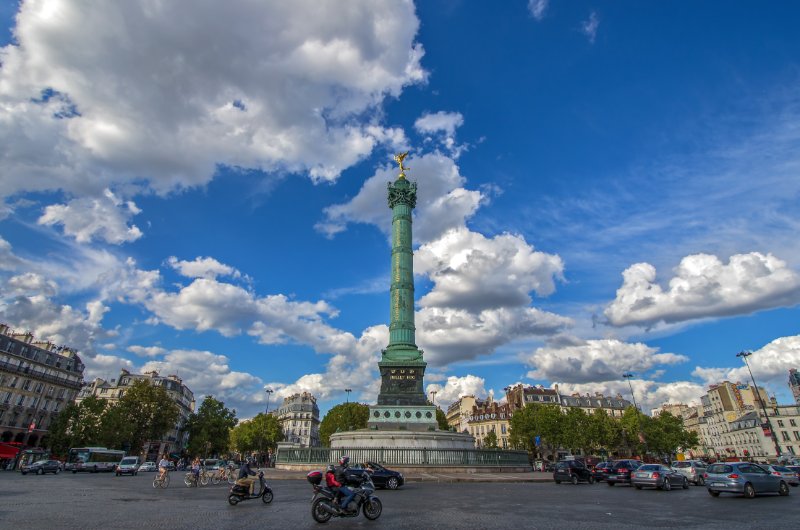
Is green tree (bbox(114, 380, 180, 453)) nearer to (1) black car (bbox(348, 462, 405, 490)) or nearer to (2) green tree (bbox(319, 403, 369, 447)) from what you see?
(2) green tree (bbox(319, 403, 369, 447))

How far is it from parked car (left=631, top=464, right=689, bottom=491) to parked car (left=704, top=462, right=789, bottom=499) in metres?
3.50

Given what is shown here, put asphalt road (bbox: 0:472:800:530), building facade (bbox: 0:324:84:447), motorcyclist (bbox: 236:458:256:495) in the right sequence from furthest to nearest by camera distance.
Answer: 1. building facade (bbox: 0:324:84:447)
2. motorcyclist (bbox: 236:458:256:495)
3. asphalt road (bbox: 0:472:800:530)

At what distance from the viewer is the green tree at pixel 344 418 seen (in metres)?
77.4

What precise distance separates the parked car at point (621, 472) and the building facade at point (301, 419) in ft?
339

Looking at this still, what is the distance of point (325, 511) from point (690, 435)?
87734mm

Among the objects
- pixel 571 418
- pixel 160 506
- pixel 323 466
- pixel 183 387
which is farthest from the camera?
pixel 183 387

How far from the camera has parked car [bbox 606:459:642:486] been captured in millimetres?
25875

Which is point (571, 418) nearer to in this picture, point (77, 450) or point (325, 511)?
point (77, 450)

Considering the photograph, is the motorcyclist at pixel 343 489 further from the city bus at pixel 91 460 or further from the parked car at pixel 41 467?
the city bus at pixel 91 460

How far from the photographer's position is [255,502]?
49.1 ft

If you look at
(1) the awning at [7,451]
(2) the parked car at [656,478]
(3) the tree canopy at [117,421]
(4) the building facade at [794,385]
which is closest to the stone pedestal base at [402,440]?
(2) the parked car at [656,478]

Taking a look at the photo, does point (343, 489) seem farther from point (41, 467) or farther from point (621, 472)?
point (41, 467)

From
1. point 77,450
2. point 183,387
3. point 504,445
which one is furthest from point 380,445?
point 183,387

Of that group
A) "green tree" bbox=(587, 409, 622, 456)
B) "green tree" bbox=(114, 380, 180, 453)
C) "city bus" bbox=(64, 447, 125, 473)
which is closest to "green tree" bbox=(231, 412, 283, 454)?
"green tree" bbox=(114, 380, 180, 453)
